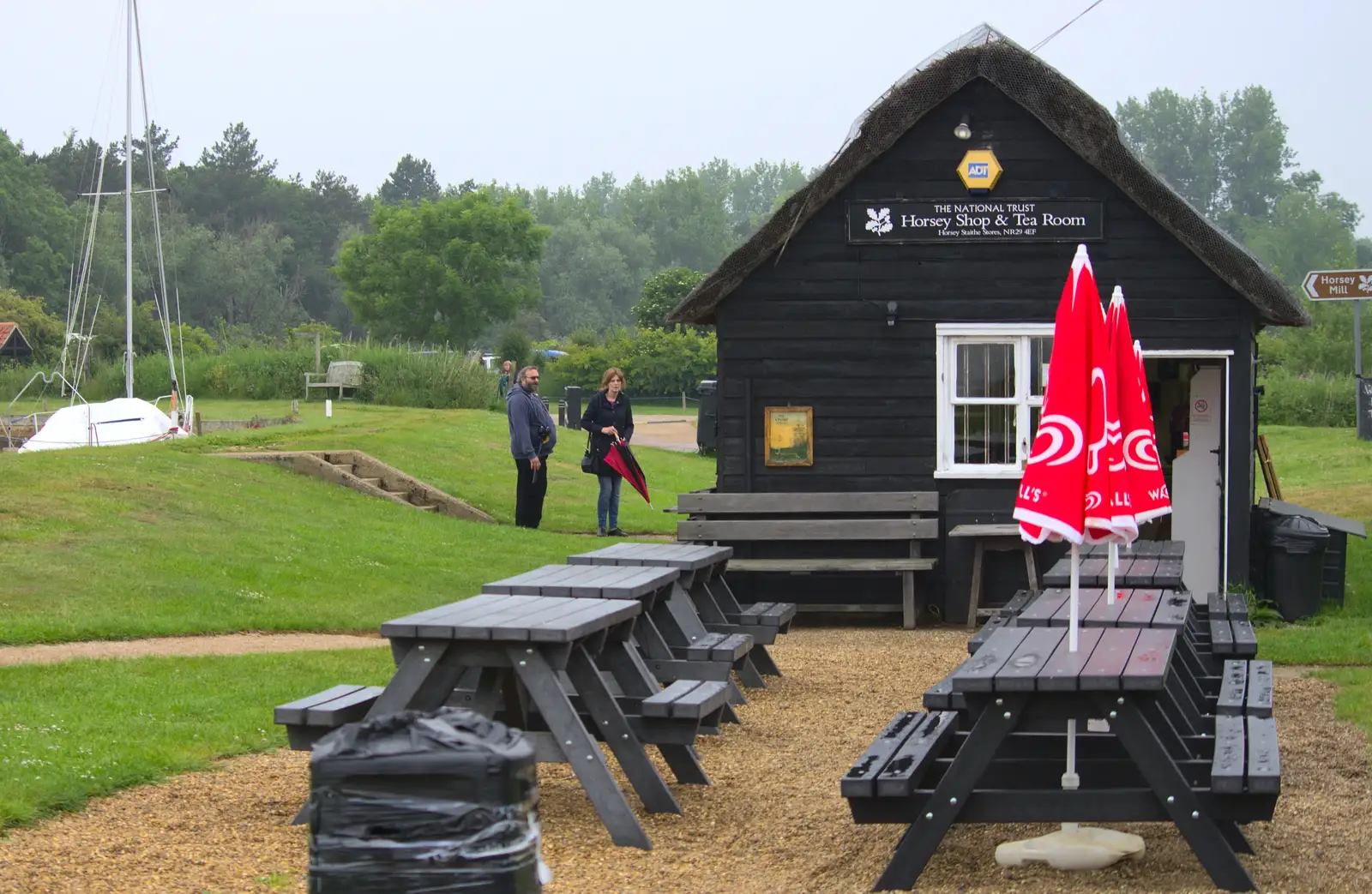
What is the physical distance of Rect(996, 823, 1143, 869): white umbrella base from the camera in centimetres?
611

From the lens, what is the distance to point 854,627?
1430cm

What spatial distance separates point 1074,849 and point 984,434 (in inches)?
325

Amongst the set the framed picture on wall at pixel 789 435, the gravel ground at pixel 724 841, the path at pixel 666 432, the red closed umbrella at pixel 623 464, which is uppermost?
the framed picture on wall at pixel 789 435

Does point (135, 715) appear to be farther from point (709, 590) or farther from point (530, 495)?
point (530, 495)

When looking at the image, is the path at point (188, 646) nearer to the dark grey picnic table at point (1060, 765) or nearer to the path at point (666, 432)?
the dark grey picnic table at point (1060, 765)

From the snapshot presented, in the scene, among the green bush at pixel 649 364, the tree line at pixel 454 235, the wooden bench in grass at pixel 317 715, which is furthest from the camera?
the tree line at pixel 454 235

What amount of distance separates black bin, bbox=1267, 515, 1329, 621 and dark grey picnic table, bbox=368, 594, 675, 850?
833cm

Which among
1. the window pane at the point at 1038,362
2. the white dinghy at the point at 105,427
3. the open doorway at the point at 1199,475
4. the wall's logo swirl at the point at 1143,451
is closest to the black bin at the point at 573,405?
the white dinghy at the point at 105,427

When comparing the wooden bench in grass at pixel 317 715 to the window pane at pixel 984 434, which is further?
the window pane at pixel 984 434

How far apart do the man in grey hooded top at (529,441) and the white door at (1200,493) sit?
24.0ft

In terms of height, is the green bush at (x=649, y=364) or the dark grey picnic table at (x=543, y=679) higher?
the green bush at (x=649, y=364)

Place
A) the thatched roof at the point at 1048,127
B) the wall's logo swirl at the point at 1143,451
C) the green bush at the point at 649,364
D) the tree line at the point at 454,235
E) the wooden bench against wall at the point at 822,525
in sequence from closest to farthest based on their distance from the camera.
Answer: the wall's logo swirl at the point at 1143,451 < the thatched roof at the point at 1048,127 < the wooden bench against wall at the point at 822,525 < the green bush at the point at 649,364 < the tree line at the point at 454,235

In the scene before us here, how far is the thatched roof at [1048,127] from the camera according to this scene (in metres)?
13.4

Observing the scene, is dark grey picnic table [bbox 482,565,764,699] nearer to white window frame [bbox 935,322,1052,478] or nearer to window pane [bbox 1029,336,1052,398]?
white window frame [bbox 935,322,1052,478]
